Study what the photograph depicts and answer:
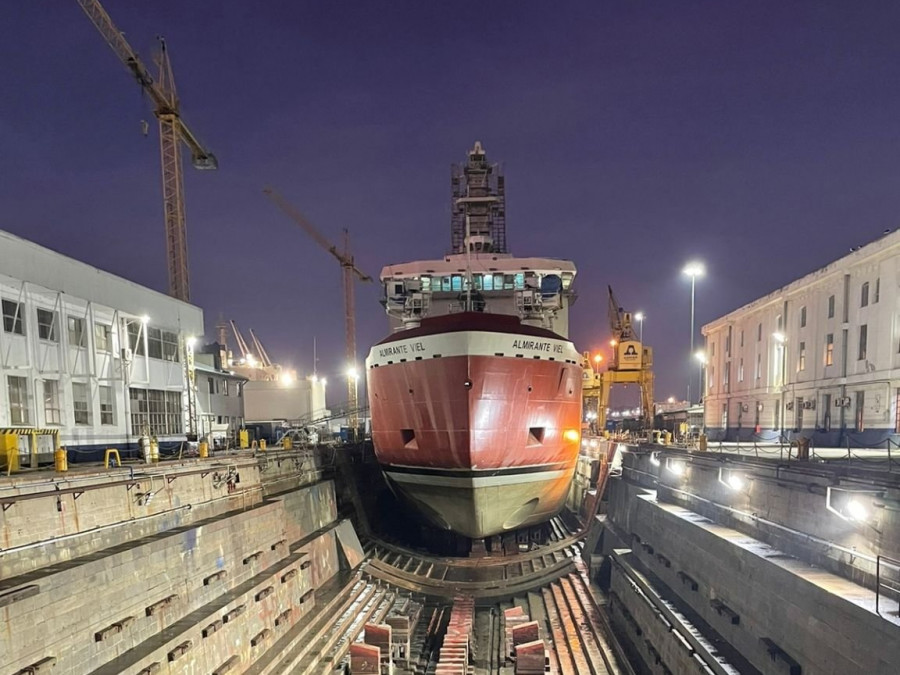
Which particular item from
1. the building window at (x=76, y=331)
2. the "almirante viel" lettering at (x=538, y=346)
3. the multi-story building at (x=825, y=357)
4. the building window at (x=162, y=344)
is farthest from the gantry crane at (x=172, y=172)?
the multi-story building at (x=825, y=357)

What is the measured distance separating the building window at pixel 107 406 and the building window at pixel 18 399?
110 inches

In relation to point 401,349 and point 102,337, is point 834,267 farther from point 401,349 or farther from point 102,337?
point 102,337

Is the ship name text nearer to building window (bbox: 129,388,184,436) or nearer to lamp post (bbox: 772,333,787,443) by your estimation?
building window (bbox: 129,388,184,436)

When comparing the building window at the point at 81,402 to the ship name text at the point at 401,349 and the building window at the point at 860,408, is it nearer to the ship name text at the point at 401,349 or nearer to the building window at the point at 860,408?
the ship name text at the point at 401,349

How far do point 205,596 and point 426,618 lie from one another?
24.1ft

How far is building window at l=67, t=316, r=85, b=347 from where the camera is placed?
1656cm

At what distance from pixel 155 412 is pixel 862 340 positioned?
108ft

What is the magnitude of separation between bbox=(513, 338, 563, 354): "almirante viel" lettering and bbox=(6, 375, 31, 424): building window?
1603 cm

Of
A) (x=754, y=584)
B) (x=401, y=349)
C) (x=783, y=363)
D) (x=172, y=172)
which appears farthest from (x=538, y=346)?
(x=172, y=172)

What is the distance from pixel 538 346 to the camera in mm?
16672

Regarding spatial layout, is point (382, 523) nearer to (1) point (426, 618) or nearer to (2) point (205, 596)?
(1) point (426, 618)

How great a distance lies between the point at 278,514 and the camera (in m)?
Result: 14.4

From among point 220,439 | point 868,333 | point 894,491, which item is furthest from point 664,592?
point 220,439

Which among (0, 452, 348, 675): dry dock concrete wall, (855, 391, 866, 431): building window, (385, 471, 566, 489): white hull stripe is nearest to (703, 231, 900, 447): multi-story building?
(855, 391, 866, 431): building window
